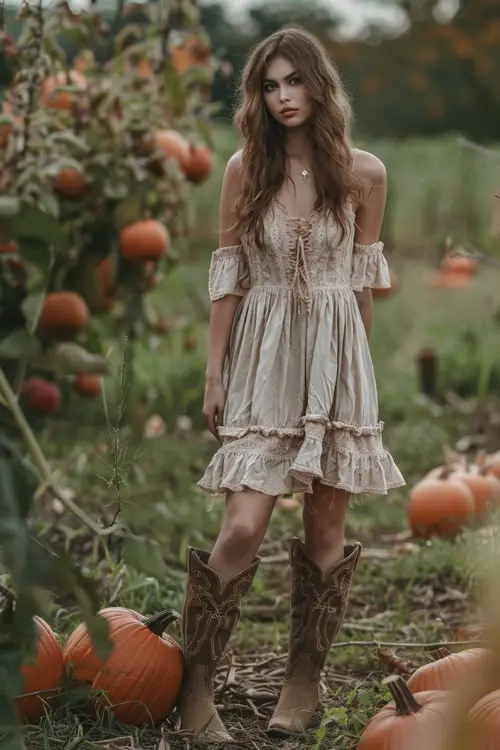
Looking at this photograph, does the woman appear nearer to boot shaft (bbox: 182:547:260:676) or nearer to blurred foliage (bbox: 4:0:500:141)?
boot shaft (bbox: 182:547:260:676)

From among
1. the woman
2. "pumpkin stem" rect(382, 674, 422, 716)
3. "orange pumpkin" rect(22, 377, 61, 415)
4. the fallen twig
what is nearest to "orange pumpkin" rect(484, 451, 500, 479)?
the fallen twig

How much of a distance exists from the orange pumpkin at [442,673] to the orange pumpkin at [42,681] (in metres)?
0.63

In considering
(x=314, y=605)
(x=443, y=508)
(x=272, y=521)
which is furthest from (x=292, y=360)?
(x=272, y=521)

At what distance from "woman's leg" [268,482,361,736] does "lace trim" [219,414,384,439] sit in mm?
130

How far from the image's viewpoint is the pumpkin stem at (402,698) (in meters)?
1.92

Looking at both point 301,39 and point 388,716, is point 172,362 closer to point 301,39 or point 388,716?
point 301,39

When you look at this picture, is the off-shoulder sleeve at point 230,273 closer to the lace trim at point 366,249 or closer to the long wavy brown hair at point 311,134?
the long wavy brown hair at point 311,134

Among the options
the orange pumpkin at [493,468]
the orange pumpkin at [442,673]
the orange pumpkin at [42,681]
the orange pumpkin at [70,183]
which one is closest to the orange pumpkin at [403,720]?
the orange pumpkin at [442,673]

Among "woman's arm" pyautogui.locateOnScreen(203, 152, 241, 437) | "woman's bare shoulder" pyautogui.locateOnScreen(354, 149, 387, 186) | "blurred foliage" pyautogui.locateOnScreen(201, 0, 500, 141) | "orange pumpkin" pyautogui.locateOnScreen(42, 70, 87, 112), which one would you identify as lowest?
"woman's arm" pyautogui.locateOnScreen(203, 152, 241, 437)

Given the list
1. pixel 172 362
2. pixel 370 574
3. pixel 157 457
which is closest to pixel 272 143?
pixel 370 574

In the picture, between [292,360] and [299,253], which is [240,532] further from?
[299,253]

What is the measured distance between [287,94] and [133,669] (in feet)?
3.63

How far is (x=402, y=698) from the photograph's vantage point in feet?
6.32

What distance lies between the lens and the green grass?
246 centimetres
